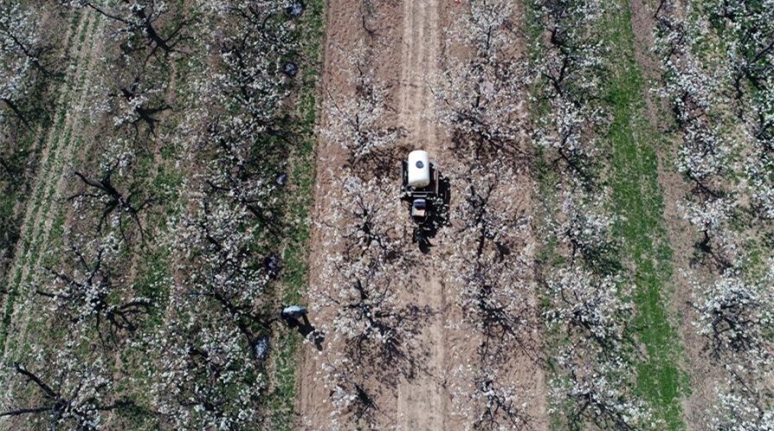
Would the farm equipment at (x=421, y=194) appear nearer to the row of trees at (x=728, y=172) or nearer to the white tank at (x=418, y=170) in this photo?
the white tank at (x=418, y=170)

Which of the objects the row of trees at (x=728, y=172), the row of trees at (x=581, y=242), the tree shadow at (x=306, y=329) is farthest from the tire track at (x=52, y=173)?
the row of trees at (x=728, y=172)

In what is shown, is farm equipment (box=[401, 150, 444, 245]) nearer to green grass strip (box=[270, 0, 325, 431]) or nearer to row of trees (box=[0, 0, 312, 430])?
green grass strip (box=[270, 0, 325, 431])

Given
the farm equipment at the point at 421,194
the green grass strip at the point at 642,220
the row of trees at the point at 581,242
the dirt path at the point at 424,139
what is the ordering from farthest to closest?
1. the farm equipment at the point at 421,194
2. the dirt path at the point at 424,139
3. the green grass strip at the point at 642,220
4. the row of trees at the point at 581,242

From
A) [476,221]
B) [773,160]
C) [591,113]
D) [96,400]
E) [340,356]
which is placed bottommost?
[96,400]

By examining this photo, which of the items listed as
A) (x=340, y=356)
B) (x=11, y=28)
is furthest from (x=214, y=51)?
(x=340, y=356)

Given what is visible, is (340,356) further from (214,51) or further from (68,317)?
(214,51)

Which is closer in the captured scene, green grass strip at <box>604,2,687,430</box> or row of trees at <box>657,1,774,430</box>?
green grass strip at <box>604,2,687,430</box>

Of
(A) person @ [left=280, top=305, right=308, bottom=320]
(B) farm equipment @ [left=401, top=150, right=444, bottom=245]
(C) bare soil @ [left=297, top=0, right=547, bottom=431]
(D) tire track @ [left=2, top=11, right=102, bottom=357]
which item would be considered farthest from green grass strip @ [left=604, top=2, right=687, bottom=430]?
(D) tire track @ [left=2, top=11, right=102, bottom=357]
